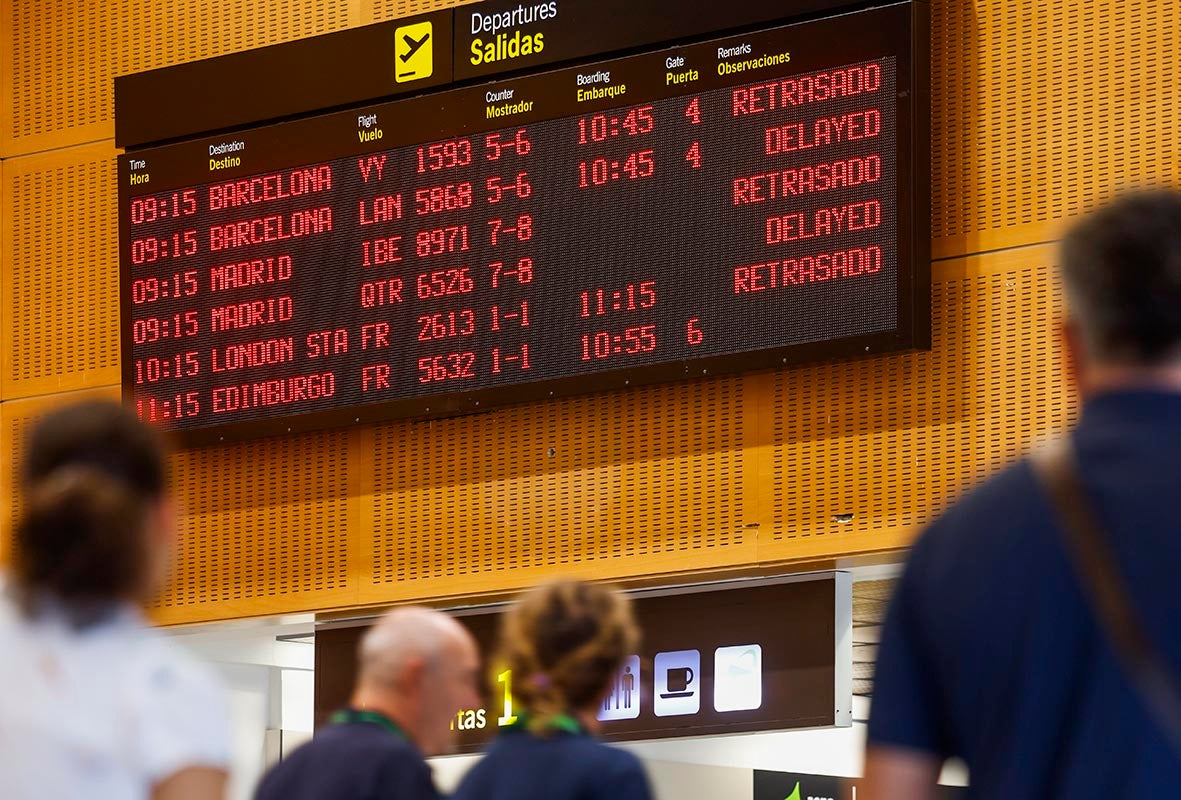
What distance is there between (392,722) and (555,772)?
0.51 meters

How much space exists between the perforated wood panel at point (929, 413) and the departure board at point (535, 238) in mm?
322

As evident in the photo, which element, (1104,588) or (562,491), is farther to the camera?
(562,491)

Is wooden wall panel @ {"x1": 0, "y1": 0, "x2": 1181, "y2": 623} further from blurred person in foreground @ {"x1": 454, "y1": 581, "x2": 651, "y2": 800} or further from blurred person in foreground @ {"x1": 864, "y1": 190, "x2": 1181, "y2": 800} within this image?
blurred person in foreground @ {"x1": 864, "y1": 190, "x2": 1181, "y2": 800}

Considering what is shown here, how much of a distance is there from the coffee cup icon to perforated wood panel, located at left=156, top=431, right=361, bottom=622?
4.55ft

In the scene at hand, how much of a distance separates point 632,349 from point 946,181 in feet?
4.25

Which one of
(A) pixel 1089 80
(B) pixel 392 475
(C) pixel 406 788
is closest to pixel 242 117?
(B) pixel 392 475

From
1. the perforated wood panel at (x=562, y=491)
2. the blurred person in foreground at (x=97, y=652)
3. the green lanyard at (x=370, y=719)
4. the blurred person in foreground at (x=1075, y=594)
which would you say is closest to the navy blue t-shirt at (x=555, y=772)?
the green lanyard at (x=370, y=719)

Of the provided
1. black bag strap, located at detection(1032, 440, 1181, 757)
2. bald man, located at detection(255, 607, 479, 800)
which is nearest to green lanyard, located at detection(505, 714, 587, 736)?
bald man, located at detection(255, 607, 479, 800)

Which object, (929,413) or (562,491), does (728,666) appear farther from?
(929,413)

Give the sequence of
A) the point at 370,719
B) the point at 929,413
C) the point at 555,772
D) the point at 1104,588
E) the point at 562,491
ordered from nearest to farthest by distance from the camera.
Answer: the point at 1104,588, the point at 555,772, the point at 370,719, the point at 929,413, the point at 562,491

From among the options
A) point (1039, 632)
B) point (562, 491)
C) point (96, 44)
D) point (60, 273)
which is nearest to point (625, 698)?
point (562, 491)

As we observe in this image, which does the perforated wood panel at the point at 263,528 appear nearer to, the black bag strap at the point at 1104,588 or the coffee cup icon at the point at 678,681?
the coffee cup icon at the point at 678,681

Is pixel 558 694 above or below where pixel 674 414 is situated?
below

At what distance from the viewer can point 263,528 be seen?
29.5ft
